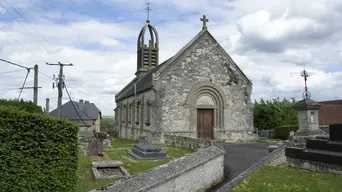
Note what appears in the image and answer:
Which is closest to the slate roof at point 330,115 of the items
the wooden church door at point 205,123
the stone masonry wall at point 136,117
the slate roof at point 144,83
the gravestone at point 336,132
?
the wooden church door at point 205,123

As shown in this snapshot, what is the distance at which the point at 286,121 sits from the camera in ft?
101

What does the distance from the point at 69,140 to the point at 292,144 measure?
8.73 meters

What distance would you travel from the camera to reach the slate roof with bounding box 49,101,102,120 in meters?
43.9

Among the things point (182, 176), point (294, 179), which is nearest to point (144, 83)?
point (182, 176)

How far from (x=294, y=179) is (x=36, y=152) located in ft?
22.9

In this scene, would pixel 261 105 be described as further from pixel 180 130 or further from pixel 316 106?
pixel 316 106

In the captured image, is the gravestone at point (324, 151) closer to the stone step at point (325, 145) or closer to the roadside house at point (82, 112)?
the stone step at point (325, 145)

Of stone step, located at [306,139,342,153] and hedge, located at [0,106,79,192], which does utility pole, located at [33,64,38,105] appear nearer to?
hedge, located at [0,106,79,192]

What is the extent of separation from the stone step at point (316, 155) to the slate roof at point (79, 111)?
37818 millimetres

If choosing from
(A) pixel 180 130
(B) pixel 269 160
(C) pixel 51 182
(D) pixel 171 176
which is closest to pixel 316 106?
(B) pixel 269 160

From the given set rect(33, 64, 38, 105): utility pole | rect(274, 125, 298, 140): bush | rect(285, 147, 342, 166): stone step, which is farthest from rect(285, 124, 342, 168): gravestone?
rect(33, 64, 38, 105): utility pole

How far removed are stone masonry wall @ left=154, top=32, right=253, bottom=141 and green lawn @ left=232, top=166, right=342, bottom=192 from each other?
1098cm

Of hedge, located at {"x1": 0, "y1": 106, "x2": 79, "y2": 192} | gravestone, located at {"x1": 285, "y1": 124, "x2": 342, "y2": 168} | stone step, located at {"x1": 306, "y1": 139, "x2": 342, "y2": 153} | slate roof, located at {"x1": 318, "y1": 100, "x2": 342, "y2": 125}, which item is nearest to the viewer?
hedge, located at {"x1": 0, "y1": 106, "x2": 79, "y2": 192}

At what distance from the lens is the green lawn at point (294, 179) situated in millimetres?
6926
